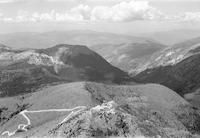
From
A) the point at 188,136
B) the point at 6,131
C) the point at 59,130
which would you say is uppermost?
the point at 59,130

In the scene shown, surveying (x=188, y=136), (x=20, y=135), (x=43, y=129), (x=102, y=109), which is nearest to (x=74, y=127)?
(x=102, y=109)

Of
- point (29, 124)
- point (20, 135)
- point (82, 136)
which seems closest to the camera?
point (82, 136)

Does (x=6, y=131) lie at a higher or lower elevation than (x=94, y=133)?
lower

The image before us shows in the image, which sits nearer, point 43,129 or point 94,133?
point 94,133

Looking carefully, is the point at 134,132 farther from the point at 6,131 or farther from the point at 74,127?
the point at 6,131

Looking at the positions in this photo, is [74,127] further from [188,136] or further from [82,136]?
[188,136]

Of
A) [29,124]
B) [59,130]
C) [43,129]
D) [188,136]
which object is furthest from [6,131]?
[188,136]

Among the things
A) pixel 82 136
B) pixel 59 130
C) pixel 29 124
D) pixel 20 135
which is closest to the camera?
pixel 82 136

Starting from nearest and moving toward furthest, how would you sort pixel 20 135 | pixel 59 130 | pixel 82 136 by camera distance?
pixel 82 136 < pixel 59 130 < pixel 20 135

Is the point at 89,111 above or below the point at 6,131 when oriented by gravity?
above
